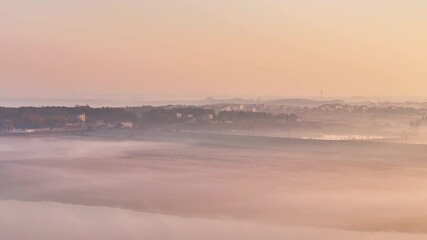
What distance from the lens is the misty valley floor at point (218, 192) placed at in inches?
254

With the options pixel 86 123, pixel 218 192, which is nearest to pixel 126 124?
pixel 86 123

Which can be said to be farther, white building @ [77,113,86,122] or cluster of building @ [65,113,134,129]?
white building @ [77,113,86,122]

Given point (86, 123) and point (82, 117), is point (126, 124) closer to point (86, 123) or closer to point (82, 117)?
point (86, 123)

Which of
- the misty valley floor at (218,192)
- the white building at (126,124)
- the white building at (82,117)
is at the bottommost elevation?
the misty valley floor at (218,192)

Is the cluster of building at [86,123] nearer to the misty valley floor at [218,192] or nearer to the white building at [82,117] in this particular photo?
the white building at [82,117]

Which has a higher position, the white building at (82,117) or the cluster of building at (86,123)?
the white building at (82,117)

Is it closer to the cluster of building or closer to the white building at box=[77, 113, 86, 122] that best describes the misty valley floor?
the cluster of building

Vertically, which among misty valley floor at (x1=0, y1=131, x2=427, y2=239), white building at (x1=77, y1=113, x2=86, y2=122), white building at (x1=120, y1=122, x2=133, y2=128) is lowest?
misty valley floor at (x1=0, y1=131, x2=427, y2=239)

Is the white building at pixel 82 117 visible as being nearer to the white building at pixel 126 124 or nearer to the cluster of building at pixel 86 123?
the cluster of building at pixel 86 123

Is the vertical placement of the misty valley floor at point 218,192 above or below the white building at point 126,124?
below

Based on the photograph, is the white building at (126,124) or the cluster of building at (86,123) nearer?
the white building at (126,124)

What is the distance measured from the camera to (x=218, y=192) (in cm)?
851

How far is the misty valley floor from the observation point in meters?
6.45

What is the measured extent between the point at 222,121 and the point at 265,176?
334 inches
